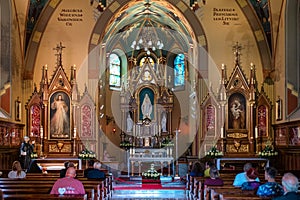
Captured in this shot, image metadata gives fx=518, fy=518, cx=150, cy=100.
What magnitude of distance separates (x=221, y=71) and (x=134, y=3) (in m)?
6.41

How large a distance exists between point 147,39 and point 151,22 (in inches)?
45.3

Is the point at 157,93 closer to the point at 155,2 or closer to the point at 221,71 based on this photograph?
the point at 155,2

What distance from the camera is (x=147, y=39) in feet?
113

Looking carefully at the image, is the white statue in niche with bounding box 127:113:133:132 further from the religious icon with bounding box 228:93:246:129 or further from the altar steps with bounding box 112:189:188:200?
the altar steps with bounding box 112:189:188:200

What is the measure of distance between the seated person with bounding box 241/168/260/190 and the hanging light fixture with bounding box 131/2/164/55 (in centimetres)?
2316

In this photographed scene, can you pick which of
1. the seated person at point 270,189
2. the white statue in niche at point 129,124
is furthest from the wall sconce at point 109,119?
the seated person at point 270,189

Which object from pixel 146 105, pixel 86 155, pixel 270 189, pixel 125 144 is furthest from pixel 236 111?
pixel 270 189

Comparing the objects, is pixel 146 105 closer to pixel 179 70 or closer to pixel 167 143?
pixel 179 70

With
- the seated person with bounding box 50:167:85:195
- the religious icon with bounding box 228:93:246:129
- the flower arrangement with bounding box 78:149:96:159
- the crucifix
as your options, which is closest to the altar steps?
the flower arrangement with bounding box 78:149:96:159

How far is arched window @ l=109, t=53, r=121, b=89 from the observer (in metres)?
35.2

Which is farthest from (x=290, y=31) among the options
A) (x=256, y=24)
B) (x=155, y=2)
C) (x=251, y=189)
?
(x=251, y=189)

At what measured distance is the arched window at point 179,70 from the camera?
3533 centimetres

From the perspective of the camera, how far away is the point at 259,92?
82.5ft

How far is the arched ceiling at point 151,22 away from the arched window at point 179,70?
1.40m
